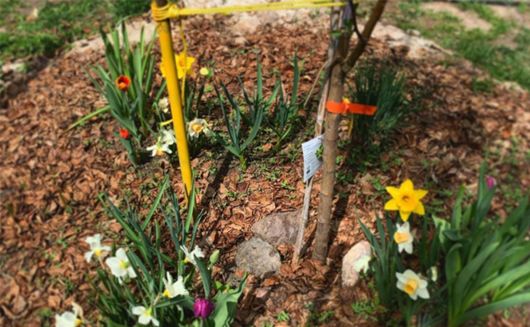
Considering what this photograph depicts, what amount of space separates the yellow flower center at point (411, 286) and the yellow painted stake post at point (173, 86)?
1081mm

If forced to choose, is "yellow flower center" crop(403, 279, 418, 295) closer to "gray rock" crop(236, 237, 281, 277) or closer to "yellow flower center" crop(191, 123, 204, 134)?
"gray rock" crop(236, 237, 281, 277)

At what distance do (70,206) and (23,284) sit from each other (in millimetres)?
469

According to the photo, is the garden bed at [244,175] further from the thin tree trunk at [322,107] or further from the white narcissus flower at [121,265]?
the white narcissus flower at [121,265]

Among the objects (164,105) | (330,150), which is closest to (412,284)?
(330,150)

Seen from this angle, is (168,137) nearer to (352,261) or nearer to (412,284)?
(352,261)

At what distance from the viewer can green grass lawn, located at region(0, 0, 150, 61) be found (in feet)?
11.5

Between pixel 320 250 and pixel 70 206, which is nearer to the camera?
pixel 320 250

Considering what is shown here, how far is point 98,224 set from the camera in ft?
7.91

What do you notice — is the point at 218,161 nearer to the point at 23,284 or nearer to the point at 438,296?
the point at 23,284

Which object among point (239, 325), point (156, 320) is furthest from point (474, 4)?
point (156, 320)

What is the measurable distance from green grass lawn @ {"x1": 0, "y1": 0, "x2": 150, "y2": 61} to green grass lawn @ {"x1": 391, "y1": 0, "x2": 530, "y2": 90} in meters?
2.44

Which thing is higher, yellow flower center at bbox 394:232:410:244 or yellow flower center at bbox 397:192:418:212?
yellow flower center at bbox 397:192:418:212

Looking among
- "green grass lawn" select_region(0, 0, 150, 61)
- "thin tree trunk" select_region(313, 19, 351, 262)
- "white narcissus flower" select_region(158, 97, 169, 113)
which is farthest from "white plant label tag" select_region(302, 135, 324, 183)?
"green grass lawn" select_region(0, 0, 150, 61)

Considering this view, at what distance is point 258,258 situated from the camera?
2.17 metres
